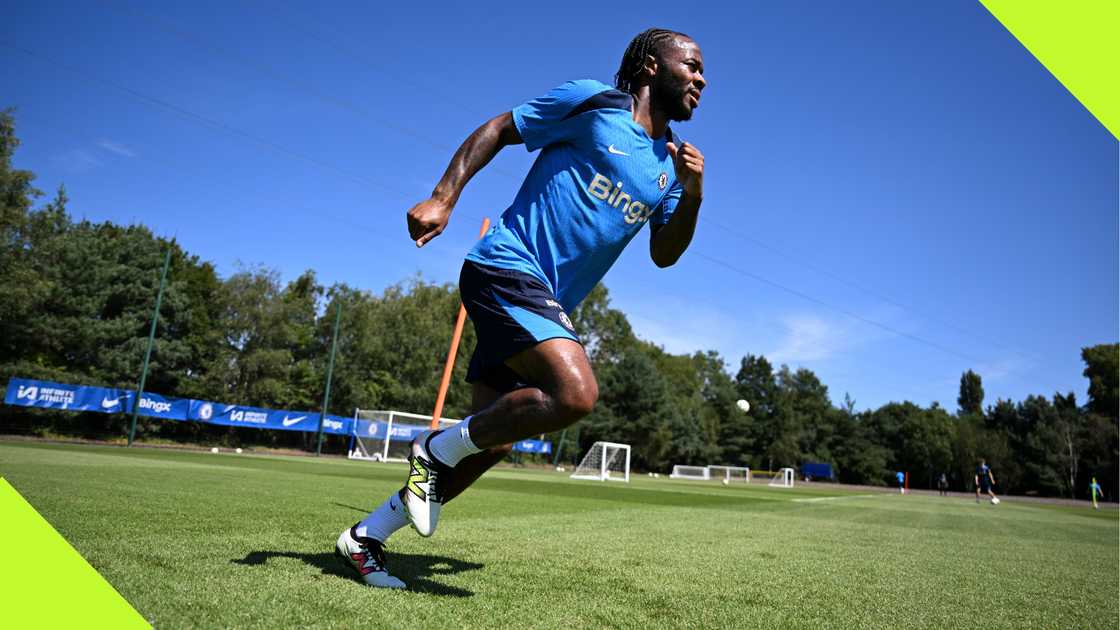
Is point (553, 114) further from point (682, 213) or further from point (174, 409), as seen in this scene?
point (174, 409)

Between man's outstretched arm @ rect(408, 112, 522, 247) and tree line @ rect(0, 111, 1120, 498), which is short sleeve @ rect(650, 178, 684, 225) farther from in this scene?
tree line @ rect(0, 111, 1120, 498)

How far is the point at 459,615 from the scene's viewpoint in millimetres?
2186

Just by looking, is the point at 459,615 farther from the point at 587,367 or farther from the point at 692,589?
the point at 692,589

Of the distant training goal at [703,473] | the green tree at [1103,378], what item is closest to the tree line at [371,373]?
the green tree at [1103,378]

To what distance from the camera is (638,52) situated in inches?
121

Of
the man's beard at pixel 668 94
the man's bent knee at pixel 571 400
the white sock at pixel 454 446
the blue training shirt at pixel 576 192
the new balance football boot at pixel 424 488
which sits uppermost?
the man's beard at pixel 668 94

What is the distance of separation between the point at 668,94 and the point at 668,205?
1.68 ft

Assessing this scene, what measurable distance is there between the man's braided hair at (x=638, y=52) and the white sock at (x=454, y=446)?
67.0 inches

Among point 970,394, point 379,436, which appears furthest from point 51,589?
point 970,394

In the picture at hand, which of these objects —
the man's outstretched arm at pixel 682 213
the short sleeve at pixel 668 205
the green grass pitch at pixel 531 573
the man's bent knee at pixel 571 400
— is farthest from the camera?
the short sleeve at pixel 668 205

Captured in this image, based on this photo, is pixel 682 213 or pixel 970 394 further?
pixel 970 394

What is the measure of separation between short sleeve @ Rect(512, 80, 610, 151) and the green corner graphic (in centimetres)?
213

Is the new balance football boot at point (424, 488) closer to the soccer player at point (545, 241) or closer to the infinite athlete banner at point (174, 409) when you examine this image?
the soccer player at point (545, 241)

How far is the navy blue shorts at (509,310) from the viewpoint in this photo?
2396 millimetres
